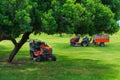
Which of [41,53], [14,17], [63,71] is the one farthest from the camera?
[41,53]

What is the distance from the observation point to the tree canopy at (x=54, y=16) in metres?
20.0

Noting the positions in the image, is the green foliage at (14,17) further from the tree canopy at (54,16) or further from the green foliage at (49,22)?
the green foliage at (49,22)

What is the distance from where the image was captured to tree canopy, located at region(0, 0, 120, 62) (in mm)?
20006

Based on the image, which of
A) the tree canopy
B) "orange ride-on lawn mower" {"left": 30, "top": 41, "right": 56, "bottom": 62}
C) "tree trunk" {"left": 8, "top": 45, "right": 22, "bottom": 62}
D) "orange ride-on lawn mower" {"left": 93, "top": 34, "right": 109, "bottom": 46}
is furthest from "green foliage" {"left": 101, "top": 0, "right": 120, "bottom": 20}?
"orange ride-on lawn mower" {"left": 93, "top": 34, "right": 109, "bottom": 46}

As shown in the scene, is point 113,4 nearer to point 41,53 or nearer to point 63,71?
point 63,71

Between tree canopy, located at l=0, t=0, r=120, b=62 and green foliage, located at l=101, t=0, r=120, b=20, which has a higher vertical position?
green foliage, located at l=101, t=0, r=120, b=20

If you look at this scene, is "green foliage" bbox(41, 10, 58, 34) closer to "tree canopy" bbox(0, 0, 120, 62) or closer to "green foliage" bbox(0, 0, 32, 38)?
"tree canopy" bbox(0, 0, 120, 62)

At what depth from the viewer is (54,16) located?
21.1 m

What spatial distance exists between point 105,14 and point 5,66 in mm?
7449

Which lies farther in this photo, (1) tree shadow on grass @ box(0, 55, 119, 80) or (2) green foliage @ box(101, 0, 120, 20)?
(2) green foliage @ box(101, 0, 120, 20)

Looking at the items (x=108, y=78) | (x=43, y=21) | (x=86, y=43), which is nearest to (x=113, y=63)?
(x=108, y=78)

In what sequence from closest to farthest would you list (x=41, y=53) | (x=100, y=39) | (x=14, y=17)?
(x=14, y=17)
(x=41, y=53)
(x=100, y=39)

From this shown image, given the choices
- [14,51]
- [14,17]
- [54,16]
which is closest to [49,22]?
[54,16]

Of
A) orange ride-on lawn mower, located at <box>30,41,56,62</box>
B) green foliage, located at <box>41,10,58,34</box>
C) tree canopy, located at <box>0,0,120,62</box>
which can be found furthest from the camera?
orange ride-on lawn mower, located at <box>30,41,56,62</box>
